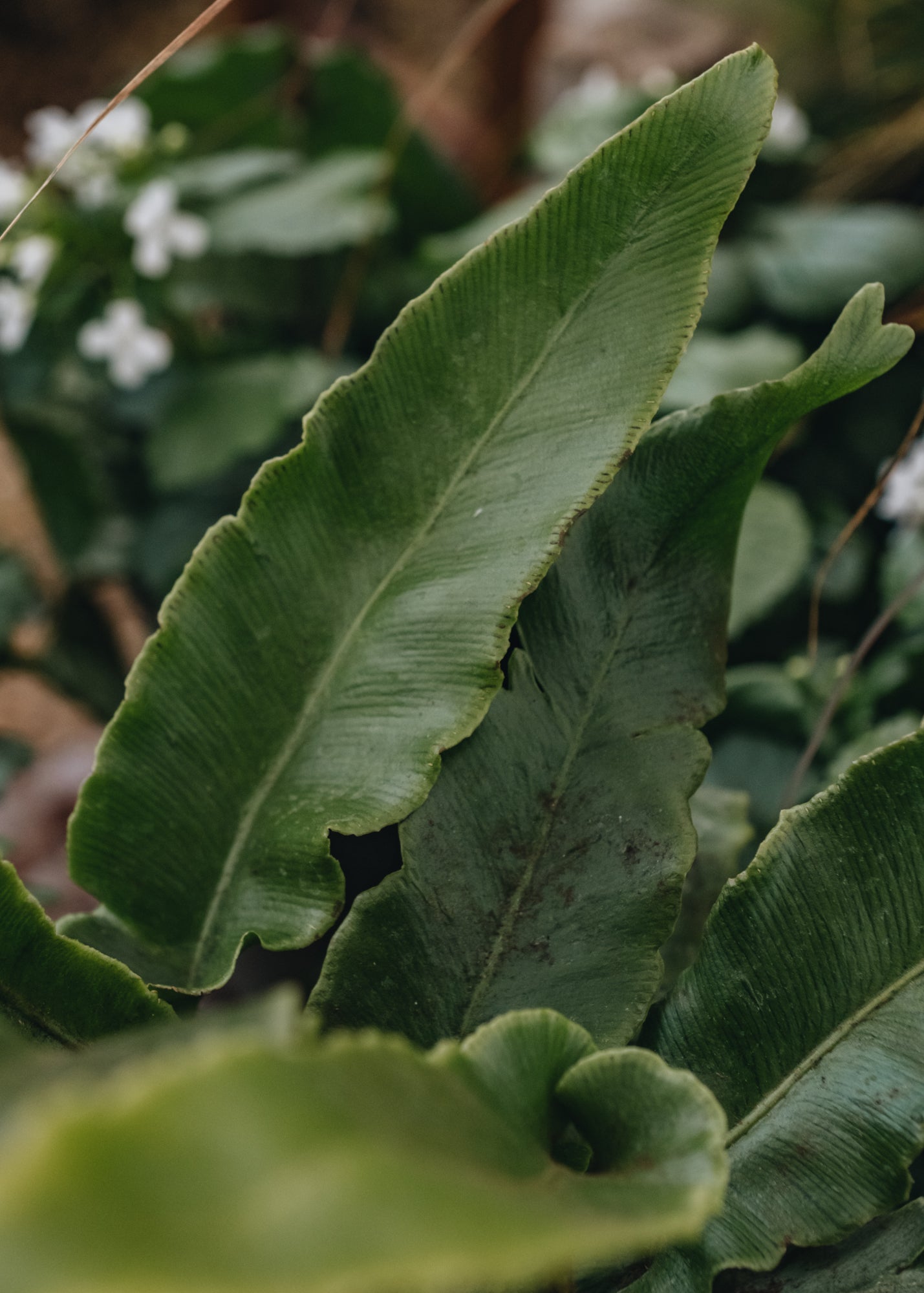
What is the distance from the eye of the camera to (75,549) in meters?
1.23

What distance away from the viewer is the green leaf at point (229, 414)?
1.10 meters

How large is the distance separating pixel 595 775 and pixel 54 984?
0.24 m

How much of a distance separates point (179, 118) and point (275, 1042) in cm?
144

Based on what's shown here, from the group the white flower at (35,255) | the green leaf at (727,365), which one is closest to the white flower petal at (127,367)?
the white flower at (35,255)

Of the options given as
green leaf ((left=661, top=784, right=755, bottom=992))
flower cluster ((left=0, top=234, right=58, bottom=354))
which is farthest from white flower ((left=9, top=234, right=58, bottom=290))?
green leaf ((left=661, top=784, right=755, bottom=992))

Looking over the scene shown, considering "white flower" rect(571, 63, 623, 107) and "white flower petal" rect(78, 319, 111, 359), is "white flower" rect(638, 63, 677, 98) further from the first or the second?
"white flower petal" rect(78, 319, 111, 359)

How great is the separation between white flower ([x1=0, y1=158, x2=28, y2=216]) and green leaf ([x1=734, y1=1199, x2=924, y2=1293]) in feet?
3.68

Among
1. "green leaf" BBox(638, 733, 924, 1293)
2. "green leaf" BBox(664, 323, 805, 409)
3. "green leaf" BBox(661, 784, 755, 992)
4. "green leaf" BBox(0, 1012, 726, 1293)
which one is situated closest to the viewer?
"green leaf" BBox(0, 1012, 726, 1293)

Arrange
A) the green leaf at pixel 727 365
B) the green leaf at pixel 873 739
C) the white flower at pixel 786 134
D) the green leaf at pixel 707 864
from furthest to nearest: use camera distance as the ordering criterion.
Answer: the white flower at pixel 786 134 → the green leaf at pixel 727 365 → the green leaf at pixel 873 739 → the green leaf at pixel 707 864

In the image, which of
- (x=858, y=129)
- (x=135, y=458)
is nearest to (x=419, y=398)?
(x=135, y=458)

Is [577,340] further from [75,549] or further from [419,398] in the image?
[75,549]

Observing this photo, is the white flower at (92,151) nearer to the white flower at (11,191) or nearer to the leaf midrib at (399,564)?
the white flower at (11,191)

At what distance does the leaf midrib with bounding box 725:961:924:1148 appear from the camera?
0.43 m

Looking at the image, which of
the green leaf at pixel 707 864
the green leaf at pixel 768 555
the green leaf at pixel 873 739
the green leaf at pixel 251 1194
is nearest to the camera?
the green leaf at pixel 251 1194
